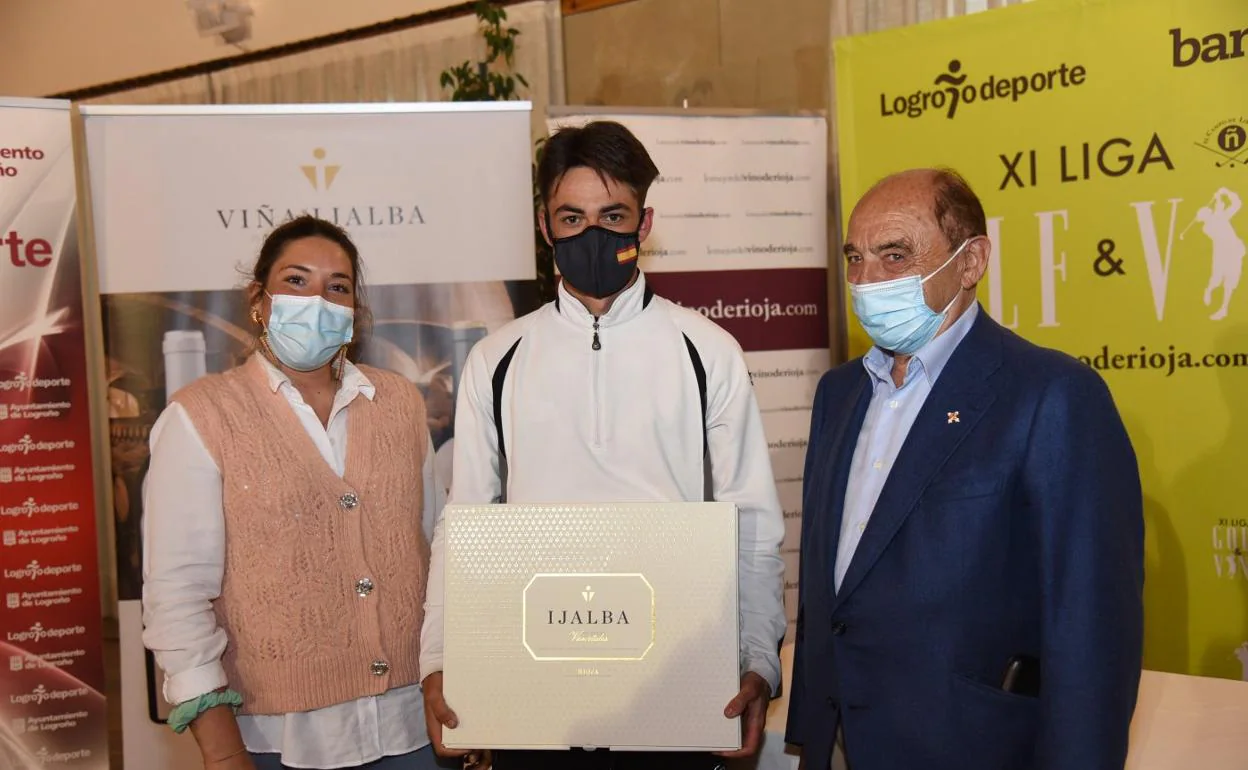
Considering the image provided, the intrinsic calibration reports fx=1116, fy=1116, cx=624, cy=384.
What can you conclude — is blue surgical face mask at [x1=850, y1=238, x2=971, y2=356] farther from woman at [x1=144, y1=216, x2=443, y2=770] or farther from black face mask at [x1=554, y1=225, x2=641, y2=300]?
woman at [x1=144, y1=216, x2=443, y2=770]

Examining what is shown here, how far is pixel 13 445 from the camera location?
3760 millimetres

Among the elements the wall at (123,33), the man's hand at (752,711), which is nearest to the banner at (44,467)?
the man's hand at (752,711)

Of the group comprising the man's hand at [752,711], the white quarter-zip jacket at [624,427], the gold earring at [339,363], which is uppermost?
the gold earring at [339,363]

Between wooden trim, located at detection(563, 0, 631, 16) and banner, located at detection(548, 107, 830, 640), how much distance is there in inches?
81.8

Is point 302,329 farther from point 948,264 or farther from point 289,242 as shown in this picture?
point 948,264

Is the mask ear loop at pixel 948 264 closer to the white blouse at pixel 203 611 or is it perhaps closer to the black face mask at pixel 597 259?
the black face mask at pixel 597 259

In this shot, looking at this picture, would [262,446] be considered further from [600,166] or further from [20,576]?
[20,576]

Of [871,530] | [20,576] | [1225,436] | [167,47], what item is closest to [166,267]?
[20,576]

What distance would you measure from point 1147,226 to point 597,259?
218 centimetres

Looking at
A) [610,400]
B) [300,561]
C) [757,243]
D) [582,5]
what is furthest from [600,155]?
[582,5]

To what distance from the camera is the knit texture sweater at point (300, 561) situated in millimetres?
2281

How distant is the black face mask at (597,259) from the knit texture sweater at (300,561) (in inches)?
23.0

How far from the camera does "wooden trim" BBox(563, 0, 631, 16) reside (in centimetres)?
623

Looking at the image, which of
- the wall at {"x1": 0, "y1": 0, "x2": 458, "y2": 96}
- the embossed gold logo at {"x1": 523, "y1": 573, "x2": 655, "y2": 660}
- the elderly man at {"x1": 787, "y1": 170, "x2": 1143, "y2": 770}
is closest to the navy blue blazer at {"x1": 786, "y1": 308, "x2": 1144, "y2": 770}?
the elderly man at {"x1": 787, "y1": 170, "x2": 1143, "y2": 770}
